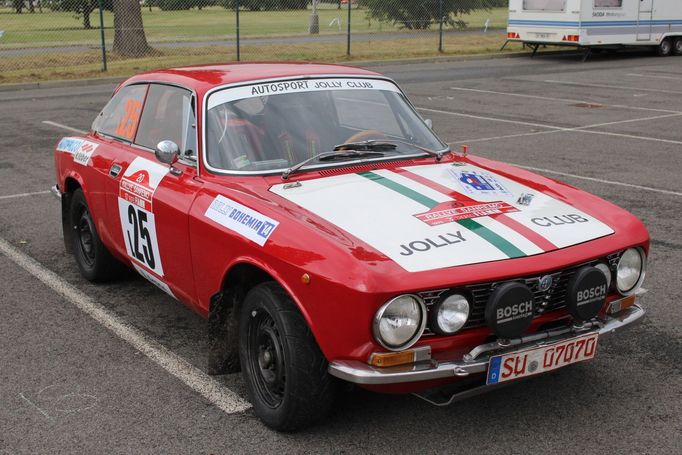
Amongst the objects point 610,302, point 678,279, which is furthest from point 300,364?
point 678,279

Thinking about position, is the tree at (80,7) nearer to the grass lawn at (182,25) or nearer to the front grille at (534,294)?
the grass lawn at (182,25)

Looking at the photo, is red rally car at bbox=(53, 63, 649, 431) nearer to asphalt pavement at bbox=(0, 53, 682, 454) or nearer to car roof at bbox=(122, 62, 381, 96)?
car roof at bbox=(122, 62, 381, 96)


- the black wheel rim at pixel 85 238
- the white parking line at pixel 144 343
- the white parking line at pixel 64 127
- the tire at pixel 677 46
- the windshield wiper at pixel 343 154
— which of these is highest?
the windshield wiper at pixel 343 154

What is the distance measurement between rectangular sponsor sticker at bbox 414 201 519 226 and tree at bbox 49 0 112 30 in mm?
23012

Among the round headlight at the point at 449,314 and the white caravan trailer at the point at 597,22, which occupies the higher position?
the white caravan trailer at the point at 597,22

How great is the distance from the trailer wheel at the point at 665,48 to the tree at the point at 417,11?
8368mm

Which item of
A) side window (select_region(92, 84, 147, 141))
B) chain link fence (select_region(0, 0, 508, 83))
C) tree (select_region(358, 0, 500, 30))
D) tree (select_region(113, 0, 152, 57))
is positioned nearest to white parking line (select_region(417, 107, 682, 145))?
side window (select_region(92, 84, 147, 141))

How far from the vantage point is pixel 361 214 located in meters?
4.16

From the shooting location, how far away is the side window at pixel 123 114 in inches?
225

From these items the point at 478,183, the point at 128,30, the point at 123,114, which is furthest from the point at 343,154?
the point at 128,30

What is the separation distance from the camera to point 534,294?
3865 mm

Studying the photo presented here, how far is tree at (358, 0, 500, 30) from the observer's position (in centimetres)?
3288

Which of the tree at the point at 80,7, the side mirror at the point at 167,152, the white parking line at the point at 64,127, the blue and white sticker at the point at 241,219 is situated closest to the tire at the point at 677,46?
the tree at the point at 80,7

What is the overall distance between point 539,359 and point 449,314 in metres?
0.48
